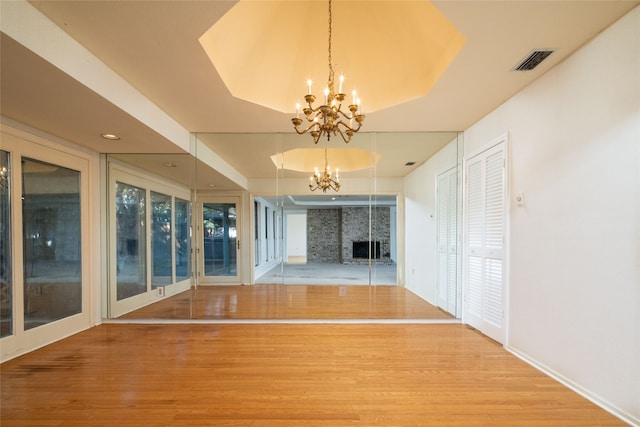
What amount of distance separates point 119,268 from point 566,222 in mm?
5100

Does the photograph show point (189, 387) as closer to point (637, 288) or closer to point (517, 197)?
point (637, 288)

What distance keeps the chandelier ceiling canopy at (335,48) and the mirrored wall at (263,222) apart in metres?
0.87

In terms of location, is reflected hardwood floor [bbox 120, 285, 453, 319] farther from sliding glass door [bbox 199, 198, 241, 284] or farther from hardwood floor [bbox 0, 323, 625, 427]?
hardwood floor [bbox 0, 323, 625, 427]

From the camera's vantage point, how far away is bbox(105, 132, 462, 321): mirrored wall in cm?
391

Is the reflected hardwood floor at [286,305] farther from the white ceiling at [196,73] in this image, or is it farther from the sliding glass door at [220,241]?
the white ceiling at [196,73]

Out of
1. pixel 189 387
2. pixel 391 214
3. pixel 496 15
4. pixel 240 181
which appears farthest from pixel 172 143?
pixel 391 214

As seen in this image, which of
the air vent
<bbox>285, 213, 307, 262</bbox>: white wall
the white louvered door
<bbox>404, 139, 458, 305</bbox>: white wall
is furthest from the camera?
<bbox>285, 213, 307, 262</bbox>: white wall

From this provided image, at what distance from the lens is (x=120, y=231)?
4.04 m

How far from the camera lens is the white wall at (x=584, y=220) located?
1.77 meters

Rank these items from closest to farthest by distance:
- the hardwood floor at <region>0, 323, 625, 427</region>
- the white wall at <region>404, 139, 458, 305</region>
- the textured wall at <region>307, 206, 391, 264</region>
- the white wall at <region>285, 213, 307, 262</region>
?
1. the hardwood floor at <region>0, 323, 625, 427</region>
2. the white wall at <region>404, 139, 458, 305</region>
3. the white wall at <region>285, 213, 307, 262</region>
4. the textured wall at <region>307, 206, 391, 264</region>

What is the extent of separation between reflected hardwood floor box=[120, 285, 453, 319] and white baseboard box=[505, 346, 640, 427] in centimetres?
122

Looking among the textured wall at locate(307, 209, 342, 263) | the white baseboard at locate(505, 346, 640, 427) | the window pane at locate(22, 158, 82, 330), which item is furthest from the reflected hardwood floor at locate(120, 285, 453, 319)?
the textured wall at locate(307, 209, 342, 263)

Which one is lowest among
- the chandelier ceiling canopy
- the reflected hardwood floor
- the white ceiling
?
the reflected hardwood floor

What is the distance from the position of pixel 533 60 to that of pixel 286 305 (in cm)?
386
